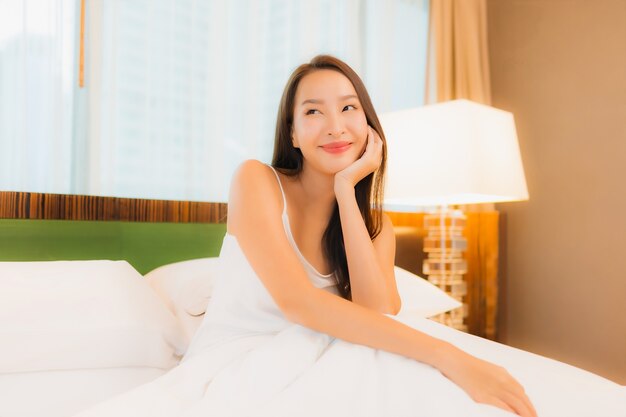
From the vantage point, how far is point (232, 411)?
859 millimetres

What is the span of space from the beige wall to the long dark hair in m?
1.53

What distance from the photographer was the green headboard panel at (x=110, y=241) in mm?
1579

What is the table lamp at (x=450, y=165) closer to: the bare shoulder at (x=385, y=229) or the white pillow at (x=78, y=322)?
the bare shoulder at (x=385, y=229)

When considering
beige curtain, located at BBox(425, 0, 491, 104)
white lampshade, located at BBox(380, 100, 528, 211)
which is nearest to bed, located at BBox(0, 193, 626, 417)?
white lampshade, located at BBox(380, 100, 528, 211)

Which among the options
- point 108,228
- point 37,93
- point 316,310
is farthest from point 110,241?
point 316,310

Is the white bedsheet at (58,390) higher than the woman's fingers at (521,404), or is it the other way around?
the woman's fingers at (521,404)

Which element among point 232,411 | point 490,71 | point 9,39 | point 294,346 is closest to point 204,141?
point 9,39

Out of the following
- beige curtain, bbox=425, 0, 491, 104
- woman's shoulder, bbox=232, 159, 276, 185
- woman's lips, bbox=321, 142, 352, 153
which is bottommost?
woman's shoulder, bbox=232, 159, 276, 185

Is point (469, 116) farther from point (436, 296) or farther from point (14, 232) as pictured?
point (14, 232)

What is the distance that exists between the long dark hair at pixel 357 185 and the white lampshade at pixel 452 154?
1.71 feet

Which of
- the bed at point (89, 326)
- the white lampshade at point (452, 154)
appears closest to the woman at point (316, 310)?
the bed at point (89, 326)

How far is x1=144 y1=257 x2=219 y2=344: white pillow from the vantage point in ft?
4.97

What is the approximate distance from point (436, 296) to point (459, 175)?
1.46ft

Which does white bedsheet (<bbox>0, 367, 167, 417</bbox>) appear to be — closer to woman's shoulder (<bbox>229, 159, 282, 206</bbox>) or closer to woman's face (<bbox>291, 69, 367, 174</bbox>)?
woman's shoulder (<bbox>229, 159, 282, 206</bbox>)
